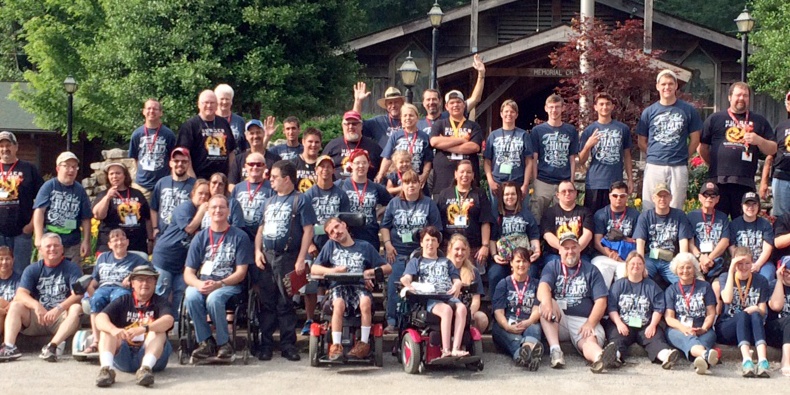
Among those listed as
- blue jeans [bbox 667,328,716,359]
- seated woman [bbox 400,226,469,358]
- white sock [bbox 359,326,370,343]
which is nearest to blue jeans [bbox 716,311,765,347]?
blue jeans [bbox 667,328,716,359]

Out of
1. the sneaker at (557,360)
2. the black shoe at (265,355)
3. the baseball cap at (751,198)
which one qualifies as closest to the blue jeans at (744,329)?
the baseball cap at (751,198)

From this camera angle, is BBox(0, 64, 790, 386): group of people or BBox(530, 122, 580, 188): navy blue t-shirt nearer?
BBox(0, 64, 790, 386): group of people

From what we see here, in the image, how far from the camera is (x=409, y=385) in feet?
26.9

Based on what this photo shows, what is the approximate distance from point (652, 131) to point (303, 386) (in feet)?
14.9

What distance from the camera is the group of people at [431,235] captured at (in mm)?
8852

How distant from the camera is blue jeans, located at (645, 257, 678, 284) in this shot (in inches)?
385

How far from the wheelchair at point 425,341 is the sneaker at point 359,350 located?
0.33 metres

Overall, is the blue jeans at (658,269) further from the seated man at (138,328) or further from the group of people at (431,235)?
the seated man at (138,328)

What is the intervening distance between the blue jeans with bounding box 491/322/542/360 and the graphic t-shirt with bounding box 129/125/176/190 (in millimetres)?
3649

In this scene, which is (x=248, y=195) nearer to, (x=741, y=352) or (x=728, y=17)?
(x=741, y=352)

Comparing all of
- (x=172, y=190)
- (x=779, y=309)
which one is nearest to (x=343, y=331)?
(x=172, y=190)

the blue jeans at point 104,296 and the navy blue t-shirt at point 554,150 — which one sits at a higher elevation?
the navy blue t-shirt at point 554,150

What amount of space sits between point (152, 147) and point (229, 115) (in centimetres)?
88

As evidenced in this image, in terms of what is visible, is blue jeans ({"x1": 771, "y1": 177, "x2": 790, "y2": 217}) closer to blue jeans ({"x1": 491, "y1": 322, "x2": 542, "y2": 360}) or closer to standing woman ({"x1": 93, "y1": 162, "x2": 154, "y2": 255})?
blue jeans ({"x1": 491, "y1": 322, "x2": 542, "y2": 360})
